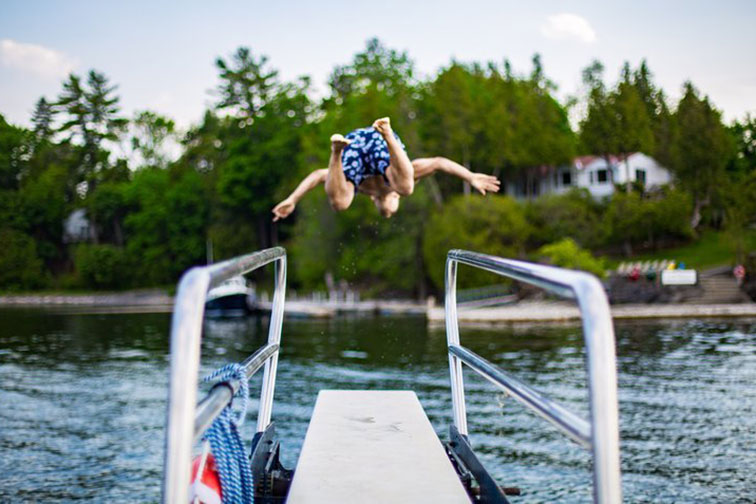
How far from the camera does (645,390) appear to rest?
15781 mm

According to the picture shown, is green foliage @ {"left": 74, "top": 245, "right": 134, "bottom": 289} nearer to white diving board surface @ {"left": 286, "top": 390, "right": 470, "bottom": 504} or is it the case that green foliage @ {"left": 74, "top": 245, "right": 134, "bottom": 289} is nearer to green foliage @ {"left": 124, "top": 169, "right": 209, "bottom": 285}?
green foliage @ {"left": 124, "top": 169, "right": 209, "bottom": 285}

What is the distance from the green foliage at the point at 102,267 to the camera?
2645 inches

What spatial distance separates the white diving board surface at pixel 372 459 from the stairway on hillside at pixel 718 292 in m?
33.7

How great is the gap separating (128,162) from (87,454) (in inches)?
2905

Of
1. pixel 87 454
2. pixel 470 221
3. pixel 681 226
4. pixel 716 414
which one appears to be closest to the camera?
pixel 87 454

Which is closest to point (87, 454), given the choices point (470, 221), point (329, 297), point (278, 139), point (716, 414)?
point (716, 414)

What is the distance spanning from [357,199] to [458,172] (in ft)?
127

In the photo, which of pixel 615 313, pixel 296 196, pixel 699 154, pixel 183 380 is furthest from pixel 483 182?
pixel 699 154

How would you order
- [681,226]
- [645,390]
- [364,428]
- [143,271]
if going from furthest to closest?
[143,271] → [681,226] → [645,390] → [364,428]

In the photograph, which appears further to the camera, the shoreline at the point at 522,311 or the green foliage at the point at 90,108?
the green foliage at the point at 90,108

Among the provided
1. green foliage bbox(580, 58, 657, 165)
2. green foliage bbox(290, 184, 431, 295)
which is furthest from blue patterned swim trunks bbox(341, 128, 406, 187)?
green foliage bbox(580, 58, 657, 165)

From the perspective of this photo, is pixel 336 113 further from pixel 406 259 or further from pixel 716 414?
pixel 716 414

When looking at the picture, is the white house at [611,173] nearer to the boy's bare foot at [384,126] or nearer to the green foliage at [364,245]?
the green foliage at [364,245]

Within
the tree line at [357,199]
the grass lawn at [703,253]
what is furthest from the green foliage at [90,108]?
the grass lawn at [703,253]
